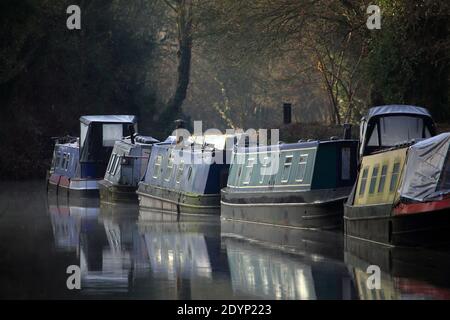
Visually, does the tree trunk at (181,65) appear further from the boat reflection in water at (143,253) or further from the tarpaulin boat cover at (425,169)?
the tarpaulin boat cover at (425,169)

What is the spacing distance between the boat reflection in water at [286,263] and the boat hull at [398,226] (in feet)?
1.92

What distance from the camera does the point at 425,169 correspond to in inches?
804

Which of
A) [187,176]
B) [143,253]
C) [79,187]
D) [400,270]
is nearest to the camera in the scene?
[400,270]

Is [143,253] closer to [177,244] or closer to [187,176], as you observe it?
[177,244]

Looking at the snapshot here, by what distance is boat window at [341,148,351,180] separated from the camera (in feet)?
84.5

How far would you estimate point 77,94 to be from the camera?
5266 cm

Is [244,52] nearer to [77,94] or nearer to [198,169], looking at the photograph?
[198,169]

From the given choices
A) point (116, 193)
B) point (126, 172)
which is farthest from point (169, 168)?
point (116, 193)

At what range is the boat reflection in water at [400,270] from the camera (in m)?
15.5

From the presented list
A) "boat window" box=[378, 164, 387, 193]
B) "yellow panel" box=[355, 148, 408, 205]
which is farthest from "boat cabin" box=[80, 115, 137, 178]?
"boat window" box=[378, 164, 387, 193]

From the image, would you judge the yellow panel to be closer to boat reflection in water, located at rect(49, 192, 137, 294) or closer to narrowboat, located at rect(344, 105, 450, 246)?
narrowboat, located at rect(344, 105, 450, 246)

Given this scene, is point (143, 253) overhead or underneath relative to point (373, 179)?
underneath

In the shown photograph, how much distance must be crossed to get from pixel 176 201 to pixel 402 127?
9043mm

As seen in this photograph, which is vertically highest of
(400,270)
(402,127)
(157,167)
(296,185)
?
(402,127)
